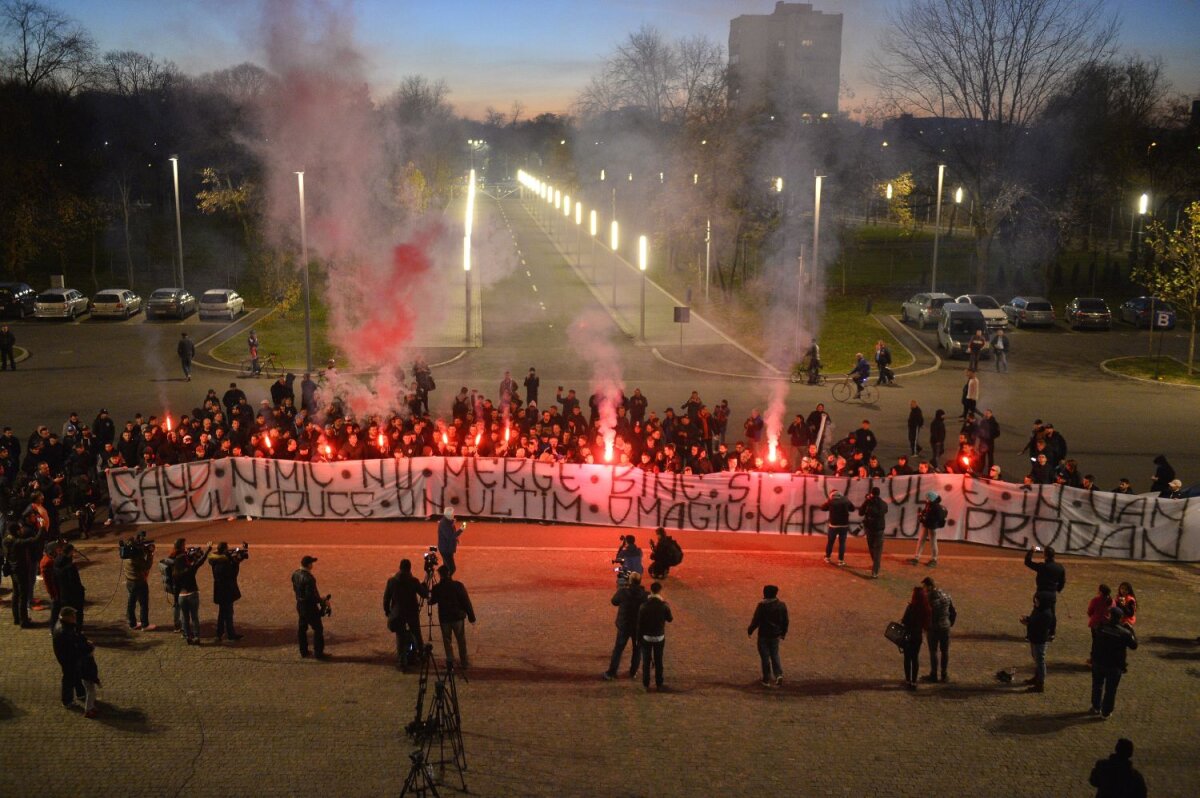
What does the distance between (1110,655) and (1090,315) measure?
37.5 meters

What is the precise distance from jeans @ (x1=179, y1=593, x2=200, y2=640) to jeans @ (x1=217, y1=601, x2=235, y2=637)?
277 millimetres

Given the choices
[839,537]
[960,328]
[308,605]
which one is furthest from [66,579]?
[960,328]

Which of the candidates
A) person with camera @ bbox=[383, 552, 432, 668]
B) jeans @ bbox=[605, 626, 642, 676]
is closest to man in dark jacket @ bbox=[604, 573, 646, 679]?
jeans @ bbox=[605, 626, 642, 676]

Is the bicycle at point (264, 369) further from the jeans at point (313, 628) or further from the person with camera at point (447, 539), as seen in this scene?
the jeans at point (313, 628)

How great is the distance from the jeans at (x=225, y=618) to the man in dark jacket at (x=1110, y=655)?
9638 mm

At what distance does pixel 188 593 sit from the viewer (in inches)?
472

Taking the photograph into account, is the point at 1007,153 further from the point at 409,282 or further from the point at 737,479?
the point at 737,479

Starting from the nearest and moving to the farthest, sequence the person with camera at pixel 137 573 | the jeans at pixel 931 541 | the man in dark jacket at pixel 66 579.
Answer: the man in dark jacket at pixel 66 579, the person with camera at pixel 137 573, the jeans at pixel 931 541

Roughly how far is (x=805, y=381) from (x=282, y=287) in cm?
2196

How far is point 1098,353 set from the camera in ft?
125

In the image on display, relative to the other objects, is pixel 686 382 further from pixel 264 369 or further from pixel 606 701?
pixel 606 701

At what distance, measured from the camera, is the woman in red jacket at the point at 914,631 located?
11.0 m

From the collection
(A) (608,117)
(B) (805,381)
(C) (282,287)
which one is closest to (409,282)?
(C) (282,287)

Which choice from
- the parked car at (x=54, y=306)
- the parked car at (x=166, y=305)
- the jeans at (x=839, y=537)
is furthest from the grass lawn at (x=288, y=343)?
the jeans at (x=839, y=537)
